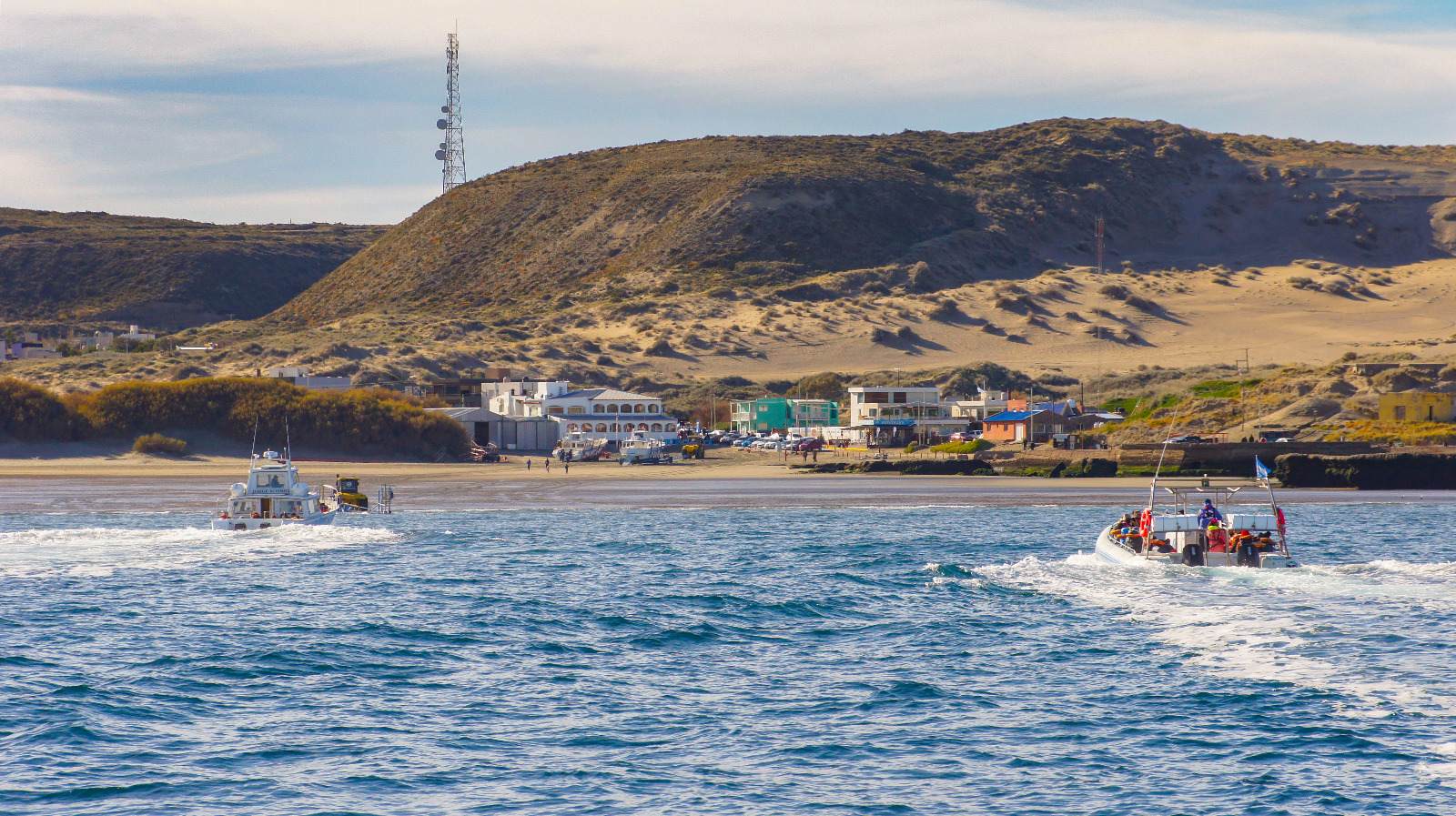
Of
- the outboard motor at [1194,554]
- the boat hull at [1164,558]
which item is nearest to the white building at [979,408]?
the boat hull at [1164,558]

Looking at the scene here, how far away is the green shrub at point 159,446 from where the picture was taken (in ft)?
237

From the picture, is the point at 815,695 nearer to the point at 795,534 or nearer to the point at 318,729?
the point at 318,729

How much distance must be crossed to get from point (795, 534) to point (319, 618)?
1900 cm

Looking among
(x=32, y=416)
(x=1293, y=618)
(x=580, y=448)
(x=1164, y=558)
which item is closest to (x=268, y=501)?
(x=1164, y=558)

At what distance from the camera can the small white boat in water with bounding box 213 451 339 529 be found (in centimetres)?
3981

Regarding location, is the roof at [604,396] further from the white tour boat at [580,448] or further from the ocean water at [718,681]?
the ocean water at [718,681]

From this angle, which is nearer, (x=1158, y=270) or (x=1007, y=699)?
(x=1007, y=699)

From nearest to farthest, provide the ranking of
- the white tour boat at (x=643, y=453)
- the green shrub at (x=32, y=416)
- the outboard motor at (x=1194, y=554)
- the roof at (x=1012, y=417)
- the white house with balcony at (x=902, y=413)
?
the outboard motor at (x=1194, y=554) < the green shrub at (x=32, y=416) < the white tour boat at (x=643, y=453) < the roof at (x=1012, y=417) < the white house with balcony at (x=902, y=413)

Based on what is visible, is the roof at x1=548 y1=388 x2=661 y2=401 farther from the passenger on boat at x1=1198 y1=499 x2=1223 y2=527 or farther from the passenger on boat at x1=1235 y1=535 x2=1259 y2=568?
the passenger on boat at x1=1235 y1=535 x2=1259 y2=568


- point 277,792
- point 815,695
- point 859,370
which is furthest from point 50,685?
point 859,370

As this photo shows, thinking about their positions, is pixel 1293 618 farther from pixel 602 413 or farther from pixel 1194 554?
pixel 602 413

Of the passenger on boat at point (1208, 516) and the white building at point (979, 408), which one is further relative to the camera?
the white building at point (979, 408)

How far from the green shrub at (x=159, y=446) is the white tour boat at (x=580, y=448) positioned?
2263cm

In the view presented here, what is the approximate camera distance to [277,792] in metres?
14.0
